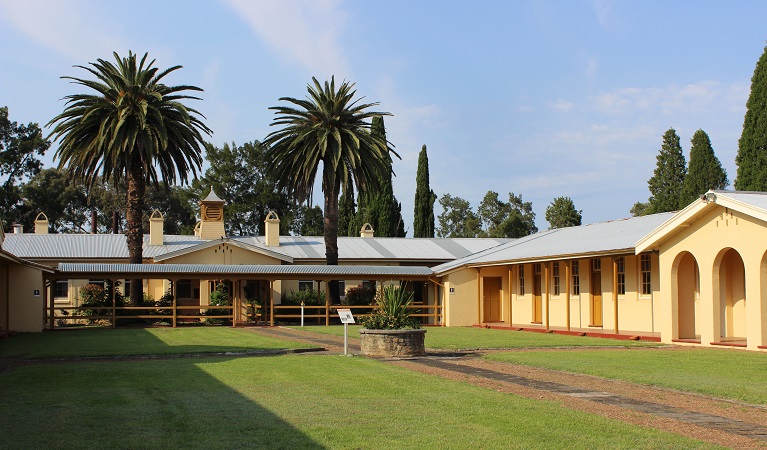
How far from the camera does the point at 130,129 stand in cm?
3584

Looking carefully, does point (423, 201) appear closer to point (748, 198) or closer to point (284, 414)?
point (748, 198)

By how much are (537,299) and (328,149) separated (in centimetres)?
1213

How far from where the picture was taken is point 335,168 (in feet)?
127

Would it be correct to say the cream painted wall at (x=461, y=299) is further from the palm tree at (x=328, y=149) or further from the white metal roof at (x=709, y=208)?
the white metal roof at (x=709, y=208)

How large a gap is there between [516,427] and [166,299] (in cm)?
3406

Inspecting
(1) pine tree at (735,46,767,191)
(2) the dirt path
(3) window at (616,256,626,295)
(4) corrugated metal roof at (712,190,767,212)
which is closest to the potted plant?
(2) the dirt path

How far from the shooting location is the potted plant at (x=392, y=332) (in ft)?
64.5

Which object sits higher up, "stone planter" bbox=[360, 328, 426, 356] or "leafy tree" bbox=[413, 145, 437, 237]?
"leafy tree" bbox=[413, 145, 437, 237]

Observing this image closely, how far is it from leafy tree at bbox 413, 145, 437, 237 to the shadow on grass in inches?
1762

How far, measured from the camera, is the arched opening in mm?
23500

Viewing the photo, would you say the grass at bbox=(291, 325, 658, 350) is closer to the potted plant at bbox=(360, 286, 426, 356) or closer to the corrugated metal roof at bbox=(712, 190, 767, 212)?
the potted plant at bbox=(360, 286, 426, 356)

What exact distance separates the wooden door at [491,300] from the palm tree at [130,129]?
49.1 ft

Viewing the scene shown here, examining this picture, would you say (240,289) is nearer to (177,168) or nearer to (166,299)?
(166,299)

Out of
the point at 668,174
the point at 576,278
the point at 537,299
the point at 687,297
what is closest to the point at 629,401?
the point at 687,297
